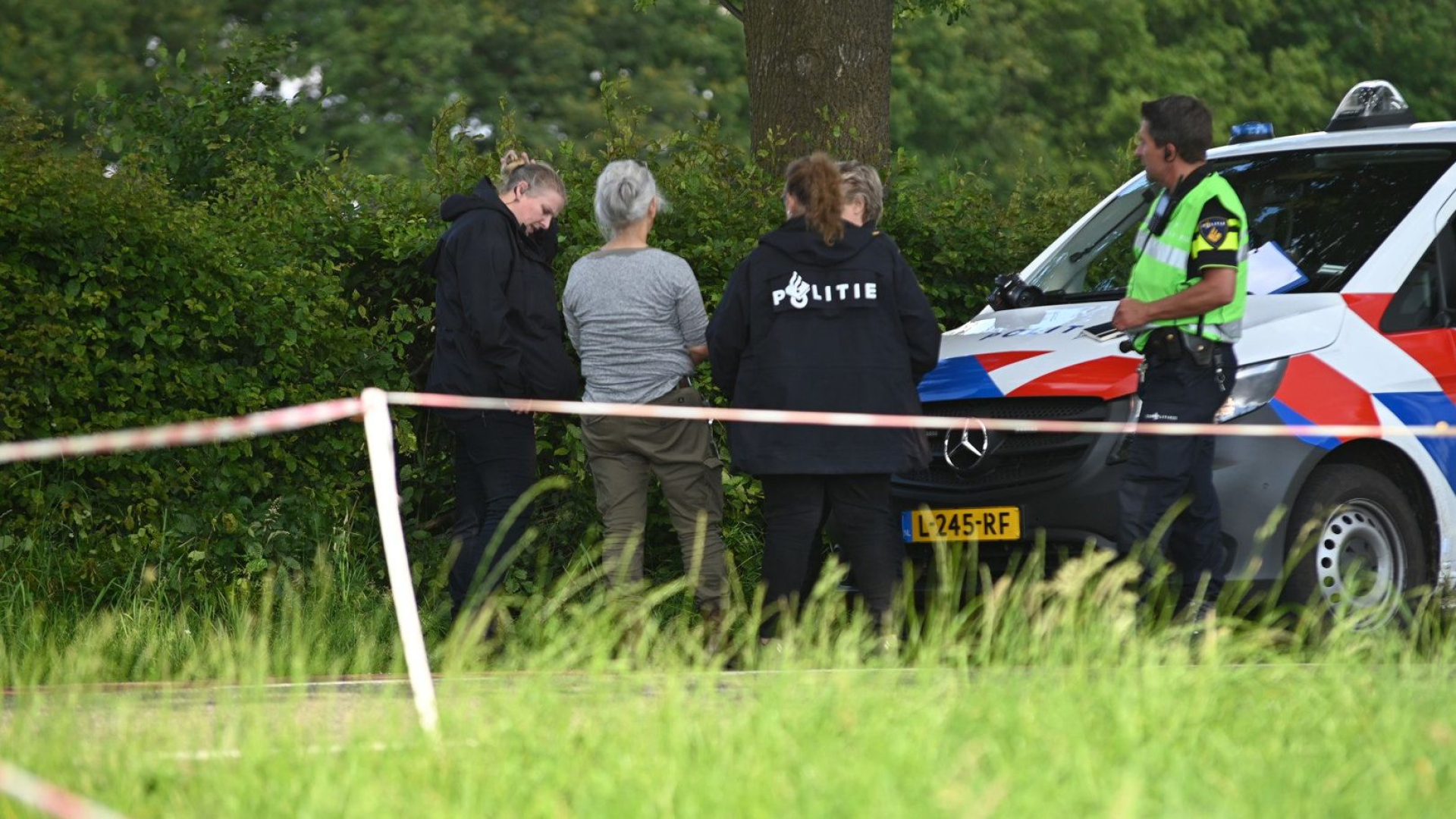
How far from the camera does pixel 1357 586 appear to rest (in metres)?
6.36

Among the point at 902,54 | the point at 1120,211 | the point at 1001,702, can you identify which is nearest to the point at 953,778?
the point at 1001,702

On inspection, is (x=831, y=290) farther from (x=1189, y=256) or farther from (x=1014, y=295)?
(x=1014, y=295)

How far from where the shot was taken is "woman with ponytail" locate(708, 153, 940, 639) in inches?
248

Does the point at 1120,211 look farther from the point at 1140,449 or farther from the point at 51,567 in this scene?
the point at 51,567

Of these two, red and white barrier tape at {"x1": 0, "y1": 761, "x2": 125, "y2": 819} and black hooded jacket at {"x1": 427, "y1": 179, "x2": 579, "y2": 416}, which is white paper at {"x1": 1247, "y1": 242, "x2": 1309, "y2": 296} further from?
red and white barrier tape at {"x1": 0, "y1": 761, "x2": 125, "y2": 819}

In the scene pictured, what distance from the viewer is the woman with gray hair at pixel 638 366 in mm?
6805

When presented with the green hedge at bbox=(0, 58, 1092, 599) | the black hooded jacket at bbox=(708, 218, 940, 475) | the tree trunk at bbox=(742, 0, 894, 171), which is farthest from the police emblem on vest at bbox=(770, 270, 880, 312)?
the tree trunk at bbox=(742, 0, 894, 171)

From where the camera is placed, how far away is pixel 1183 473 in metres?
6.07

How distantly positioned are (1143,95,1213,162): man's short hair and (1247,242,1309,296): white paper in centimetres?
65

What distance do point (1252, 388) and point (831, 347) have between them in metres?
1.38

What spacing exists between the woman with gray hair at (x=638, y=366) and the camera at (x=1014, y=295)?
1.36m

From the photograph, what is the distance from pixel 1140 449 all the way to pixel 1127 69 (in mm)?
22539

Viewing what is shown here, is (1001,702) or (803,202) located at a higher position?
(803,202)

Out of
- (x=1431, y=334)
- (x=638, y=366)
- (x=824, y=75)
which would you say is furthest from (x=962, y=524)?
(x=824, y=75)
